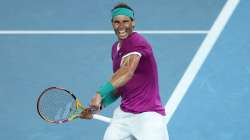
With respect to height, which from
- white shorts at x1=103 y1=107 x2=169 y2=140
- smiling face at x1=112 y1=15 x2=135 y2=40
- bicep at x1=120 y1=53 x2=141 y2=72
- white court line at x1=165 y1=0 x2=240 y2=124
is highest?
smiling face at x1=112 y1=15 x2=135 y2=40

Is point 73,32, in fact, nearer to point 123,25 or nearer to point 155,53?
point 155,53

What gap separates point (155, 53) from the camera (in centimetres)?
1003

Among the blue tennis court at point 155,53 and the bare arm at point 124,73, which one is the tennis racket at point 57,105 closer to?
the bare arm at point 124,73

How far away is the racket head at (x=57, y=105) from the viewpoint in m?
6.64

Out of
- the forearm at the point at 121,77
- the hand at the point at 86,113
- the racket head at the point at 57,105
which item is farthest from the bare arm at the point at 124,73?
the racket head at the point at 57,105

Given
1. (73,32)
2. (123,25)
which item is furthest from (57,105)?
(73,32)

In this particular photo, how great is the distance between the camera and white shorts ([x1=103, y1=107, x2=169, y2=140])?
256 inches

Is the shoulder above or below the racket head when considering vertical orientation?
above

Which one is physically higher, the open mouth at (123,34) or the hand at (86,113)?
the open mouth at (123,34)

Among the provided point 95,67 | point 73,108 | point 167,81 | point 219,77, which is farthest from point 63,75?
point 73,108

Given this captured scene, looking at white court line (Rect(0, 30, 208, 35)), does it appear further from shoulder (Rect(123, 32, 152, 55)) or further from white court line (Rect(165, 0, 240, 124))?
shoulder (Rect(123, 32, 152, 55))

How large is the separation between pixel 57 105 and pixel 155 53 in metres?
3.59

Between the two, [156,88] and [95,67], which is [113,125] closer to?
[156,88]

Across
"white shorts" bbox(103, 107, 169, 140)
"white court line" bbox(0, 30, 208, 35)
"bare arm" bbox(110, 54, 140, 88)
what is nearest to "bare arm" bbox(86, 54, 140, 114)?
"bare arm" bbox(110, 54, 140, 88)
